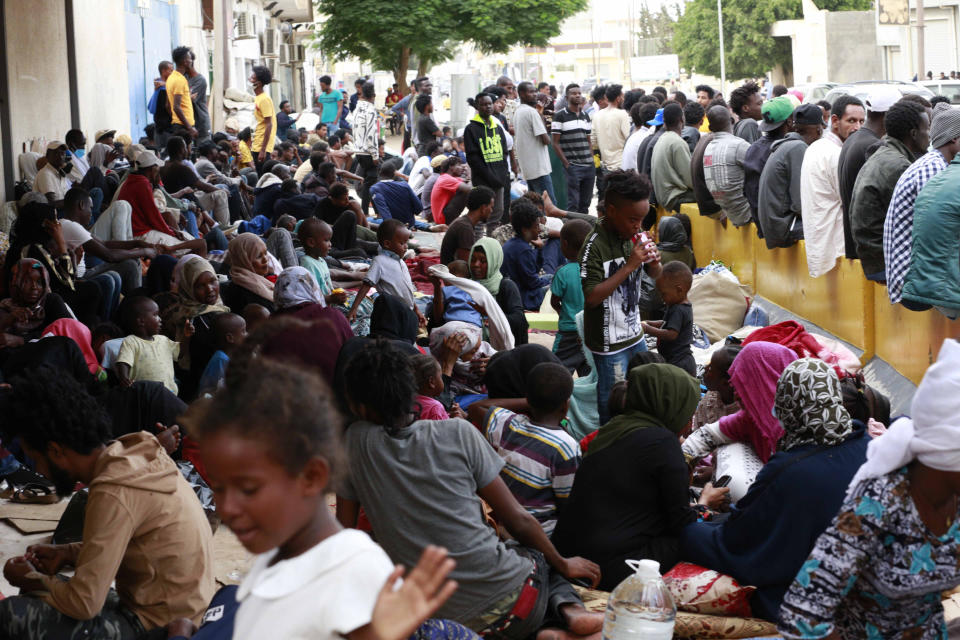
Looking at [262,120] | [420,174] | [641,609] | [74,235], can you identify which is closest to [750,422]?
[641,609]

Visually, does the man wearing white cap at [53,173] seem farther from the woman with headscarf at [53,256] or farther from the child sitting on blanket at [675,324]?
the child sitting on blanket at [675,324]

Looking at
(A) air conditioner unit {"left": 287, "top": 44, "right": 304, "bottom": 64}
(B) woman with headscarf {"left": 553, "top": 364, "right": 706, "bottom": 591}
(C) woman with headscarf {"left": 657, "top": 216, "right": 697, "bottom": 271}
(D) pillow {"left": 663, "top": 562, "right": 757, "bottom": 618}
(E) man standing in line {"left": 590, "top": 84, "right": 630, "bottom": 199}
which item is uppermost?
(A) air conditioner unit {"left": 287, "top": 44, "right": 304, "bottom": 64}

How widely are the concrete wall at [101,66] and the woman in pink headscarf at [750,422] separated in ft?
32.2

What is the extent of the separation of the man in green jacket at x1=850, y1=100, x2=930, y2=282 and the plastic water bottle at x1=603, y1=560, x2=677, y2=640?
4272 millimetres

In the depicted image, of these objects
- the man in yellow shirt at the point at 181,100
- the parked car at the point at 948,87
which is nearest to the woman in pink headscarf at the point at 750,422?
the man in yellow shirt at the point at 181,100

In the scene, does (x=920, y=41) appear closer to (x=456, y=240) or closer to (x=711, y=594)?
(x=456, y=240)

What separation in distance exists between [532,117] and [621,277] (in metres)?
8.34

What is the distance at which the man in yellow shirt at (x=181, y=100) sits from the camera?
1505cm

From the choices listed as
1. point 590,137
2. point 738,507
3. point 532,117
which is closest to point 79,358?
point 738,507

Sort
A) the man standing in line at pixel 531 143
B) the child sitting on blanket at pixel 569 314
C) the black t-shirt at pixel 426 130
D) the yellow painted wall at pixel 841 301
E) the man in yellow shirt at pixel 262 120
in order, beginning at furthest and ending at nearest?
the black t-shirt at pixel 426 130 < the man in yellow shirt at pixel 262 120 < the man standing in line at pixel 531 143 < the child sitting on blanket at pixel 569 314 < the yellow painted wall at pixel 841 301

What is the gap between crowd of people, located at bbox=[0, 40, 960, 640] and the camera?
215cm

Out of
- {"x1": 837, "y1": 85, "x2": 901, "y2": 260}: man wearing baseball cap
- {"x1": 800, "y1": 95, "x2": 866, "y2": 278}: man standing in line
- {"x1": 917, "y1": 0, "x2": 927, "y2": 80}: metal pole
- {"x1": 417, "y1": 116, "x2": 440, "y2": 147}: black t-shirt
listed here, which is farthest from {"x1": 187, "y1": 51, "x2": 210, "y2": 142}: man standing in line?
{"x1": 917, "y1": 0, "x2": 927, "y2": 80}: metal pole

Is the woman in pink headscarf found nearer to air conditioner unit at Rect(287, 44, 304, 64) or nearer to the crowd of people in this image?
the crowd of people

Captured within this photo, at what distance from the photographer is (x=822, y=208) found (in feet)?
28.7
